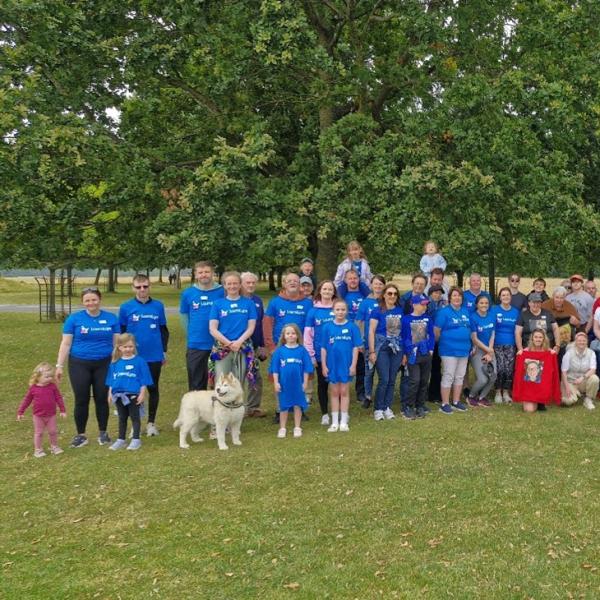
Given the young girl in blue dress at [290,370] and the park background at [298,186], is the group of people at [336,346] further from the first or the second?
the park background at [298,186]

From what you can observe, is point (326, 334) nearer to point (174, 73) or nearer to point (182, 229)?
point (182, 229)

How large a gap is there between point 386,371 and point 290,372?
1624mm

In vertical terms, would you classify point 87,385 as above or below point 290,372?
below

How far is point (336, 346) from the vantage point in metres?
8.25

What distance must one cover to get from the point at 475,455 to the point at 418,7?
9013 mm

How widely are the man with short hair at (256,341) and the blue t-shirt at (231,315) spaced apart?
527 millimetres

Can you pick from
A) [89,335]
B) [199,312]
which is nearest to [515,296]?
[199,312]

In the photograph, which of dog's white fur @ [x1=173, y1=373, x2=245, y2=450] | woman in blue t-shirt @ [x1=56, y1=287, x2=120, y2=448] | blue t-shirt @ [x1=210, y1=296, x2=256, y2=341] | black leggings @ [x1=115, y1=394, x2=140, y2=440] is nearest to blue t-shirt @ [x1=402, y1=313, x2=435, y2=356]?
blue t-shirt @ [x1=210, y1=296, x2=256, y2=341]

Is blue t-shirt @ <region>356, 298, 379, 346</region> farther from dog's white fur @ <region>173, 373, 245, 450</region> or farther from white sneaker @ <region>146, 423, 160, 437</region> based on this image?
white sneaker @ <region>146, 423, 160, 437</region>

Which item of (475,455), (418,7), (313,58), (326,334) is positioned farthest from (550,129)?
(475,455)

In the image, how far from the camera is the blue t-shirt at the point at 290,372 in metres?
8.00

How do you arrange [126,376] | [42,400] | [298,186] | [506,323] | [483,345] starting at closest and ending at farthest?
[42,400]
[126,376]
[483,345]
[506,323]
[298,186]

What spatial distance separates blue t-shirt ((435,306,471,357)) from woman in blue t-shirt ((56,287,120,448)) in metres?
4.85

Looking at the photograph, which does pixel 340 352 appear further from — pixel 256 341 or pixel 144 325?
pixel 144 325
